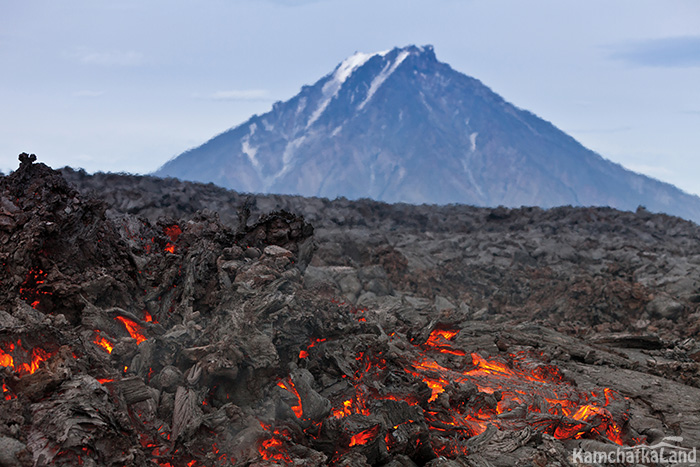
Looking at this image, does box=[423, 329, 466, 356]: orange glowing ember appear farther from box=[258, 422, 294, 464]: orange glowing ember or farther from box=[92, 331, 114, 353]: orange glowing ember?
box=[92, 331, 114, 353]: orange glowing ember

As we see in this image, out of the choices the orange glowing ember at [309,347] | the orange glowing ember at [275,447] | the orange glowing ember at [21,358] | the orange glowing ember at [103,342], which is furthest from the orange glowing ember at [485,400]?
the orange glowing ember at [21,358]

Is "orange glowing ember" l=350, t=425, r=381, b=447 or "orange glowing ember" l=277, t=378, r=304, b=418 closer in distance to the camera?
"orange glowing ember" l=350, t=425, r=381, b=447

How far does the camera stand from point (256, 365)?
7215 mm

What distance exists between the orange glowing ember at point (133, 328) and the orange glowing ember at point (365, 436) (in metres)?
4.16

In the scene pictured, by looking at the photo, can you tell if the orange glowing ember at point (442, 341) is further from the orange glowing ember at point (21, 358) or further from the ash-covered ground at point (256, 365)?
the orange glowing ember at point (21, 358)

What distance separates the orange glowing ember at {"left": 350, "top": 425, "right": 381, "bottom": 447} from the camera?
22.7ft

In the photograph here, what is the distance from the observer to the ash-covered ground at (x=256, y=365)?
6035 mm

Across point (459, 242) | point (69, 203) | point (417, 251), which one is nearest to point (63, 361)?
point (69, 203)

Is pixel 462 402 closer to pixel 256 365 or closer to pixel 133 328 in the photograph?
pixel 256 365

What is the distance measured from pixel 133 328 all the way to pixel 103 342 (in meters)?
0.91

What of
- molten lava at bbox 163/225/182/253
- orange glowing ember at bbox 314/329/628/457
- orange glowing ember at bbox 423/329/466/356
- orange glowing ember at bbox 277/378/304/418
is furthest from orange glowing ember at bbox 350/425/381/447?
molten lava at bbox 163/225/182/253

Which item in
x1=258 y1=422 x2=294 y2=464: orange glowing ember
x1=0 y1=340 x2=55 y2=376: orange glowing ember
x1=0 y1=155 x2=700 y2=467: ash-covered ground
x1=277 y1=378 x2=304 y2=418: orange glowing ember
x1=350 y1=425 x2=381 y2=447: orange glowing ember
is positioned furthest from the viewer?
x1=277 y1=378 x2=304 y2=418: orange glowing ember

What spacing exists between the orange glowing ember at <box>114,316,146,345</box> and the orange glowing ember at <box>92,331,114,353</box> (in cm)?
76

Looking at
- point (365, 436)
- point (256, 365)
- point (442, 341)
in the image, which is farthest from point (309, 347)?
point (442, 341)
